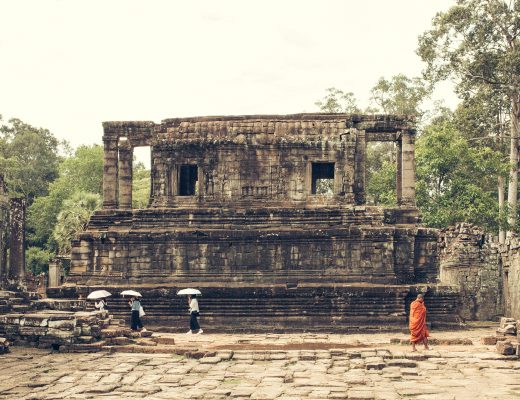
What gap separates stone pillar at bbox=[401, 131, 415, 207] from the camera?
21578 mm

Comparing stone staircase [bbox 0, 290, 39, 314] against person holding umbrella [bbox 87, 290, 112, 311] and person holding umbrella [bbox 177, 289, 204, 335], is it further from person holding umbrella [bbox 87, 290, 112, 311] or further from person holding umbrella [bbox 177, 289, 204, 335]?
person holding umbrella [bbox 177, 289, 204, 335]

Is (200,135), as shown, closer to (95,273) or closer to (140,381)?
(95,273)

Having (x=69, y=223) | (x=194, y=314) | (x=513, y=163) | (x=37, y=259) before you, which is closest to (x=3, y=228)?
(x=194, y=314)

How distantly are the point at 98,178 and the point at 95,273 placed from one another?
25.7 meters

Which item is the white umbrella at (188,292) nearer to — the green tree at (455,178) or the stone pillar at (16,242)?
the stone pillar at (16,242)

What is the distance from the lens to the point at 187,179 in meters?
23.5

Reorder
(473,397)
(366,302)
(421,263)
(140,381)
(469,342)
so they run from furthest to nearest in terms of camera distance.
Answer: (421,263) < (366,302) < (469,342) < (140,381) < (473,397)

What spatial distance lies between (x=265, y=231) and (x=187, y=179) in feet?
12.7

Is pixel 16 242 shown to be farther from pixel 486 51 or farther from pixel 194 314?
pixel 486 51

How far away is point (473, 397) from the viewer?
34.0 ft

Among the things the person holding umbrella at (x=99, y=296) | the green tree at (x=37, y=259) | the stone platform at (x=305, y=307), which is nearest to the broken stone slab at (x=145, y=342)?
the person holding umbrella at (x=99, y=296)

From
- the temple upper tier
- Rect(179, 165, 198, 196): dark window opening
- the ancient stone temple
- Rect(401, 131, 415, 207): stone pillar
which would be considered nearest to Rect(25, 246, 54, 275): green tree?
Rect(179, 165, 198, 196): dark window opening

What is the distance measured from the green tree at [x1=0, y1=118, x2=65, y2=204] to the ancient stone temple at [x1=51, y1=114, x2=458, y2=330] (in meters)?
32.7

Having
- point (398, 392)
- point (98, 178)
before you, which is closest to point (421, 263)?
point (398, 392)
